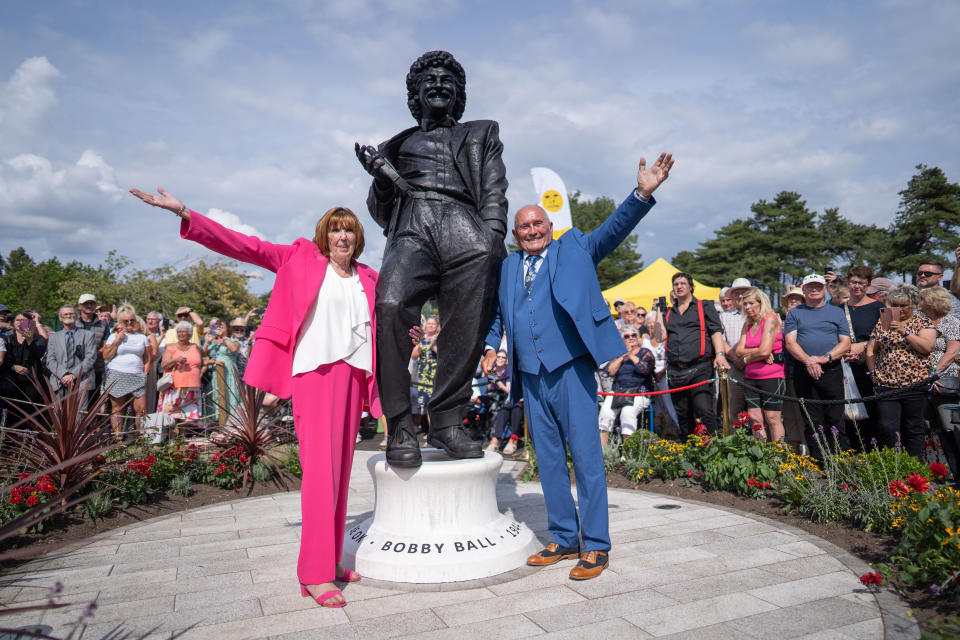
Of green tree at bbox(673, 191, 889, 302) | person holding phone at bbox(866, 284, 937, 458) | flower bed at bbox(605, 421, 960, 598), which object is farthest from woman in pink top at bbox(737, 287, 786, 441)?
green tree at bbox(673, 191, 889, 302)

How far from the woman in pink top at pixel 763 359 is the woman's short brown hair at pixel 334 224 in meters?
4.27

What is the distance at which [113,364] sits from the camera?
7371mm

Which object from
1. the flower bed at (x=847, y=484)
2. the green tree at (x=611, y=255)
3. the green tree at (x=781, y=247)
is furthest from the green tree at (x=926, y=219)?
the flower bed at (x=847, y=484)

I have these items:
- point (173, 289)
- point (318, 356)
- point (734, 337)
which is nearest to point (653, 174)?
point (318, 356)

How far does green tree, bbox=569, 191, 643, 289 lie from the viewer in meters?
45.9

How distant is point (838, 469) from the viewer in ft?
14.1

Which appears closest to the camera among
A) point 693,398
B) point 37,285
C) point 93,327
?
point 693,398

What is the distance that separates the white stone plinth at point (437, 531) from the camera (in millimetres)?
3283

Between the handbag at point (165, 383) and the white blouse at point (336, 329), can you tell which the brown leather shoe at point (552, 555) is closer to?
the white blouse at point (336, 329)

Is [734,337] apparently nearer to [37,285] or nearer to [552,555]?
[552,555]

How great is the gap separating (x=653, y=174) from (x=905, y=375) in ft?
10.8

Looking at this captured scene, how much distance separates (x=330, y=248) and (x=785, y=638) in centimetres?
281

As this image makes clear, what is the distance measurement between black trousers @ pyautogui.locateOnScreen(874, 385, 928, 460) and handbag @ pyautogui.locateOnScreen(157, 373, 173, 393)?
8.04m

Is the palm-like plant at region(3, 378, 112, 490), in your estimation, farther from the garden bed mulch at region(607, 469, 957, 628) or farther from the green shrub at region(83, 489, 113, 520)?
the garden bed mulch at region(607, 469, 957, 628)
